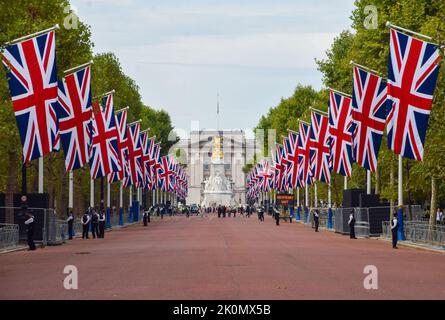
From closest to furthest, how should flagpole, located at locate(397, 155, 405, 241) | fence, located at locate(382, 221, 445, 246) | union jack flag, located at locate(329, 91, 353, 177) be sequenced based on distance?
fence, located at locate(382, 221, 445, 246) < flagpole, located at locate(397, 155, 405, 241) < union jack flag, located at locate(329, 91, 353, 177)

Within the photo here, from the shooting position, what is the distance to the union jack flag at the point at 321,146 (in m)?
67.4

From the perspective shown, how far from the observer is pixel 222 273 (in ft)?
90.9

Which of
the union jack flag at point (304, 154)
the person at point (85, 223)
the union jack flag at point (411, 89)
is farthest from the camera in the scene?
the union jack flag at point (304, 154)

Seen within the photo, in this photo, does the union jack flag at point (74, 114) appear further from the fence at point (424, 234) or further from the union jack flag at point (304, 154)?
the union jack flag at point (304, 154)

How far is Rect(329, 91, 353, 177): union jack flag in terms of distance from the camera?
57500 mm

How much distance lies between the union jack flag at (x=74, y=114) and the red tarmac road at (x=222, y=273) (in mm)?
5754

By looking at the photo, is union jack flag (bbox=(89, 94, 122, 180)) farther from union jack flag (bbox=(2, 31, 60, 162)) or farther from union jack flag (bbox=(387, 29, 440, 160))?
union jack flag (bbox=(387, 29, 440, 160))

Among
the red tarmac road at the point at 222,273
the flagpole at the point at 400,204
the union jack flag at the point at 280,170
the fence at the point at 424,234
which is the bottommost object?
the red tarmac road at the point at 222,273

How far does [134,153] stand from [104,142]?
18695 mm

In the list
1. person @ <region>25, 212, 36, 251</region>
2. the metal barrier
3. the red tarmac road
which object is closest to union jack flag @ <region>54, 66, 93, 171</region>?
the metal barrier

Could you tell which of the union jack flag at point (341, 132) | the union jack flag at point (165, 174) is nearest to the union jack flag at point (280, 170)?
the union jack flag at point (165, 174)

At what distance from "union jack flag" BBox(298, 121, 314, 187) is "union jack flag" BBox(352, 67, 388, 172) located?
24.2 meters
